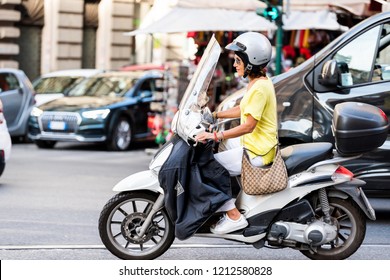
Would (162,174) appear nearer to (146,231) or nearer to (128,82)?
(146,231)

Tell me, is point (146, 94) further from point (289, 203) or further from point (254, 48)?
point (254, 48)

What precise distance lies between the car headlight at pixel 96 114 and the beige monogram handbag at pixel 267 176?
12.9 metres

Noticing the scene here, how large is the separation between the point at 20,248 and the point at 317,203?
2.32 m

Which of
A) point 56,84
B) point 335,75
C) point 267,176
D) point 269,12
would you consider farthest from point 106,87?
point 267,176

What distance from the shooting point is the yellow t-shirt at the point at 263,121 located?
7.45m

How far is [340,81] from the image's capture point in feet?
33.6

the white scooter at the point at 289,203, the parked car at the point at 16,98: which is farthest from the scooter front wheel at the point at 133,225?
the parked car at the point at 16,98

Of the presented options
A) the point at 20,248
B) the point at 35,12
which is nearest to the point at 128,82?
the point at 35,12

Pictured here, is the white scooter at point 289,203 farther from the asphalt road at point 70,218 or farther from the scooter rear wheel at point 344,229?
the asphalt road at point 70,218

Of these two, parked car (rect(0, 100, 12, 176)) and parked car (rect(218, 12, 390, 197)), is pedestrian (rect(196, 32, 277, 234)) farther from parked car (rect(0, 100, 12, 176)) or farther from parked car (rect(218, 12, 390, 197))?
parked car (rect(0, 100, 12, 176))

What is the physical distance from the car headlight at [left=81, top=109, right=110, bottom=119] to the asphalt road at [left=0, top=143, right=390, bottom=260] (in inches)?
79.0

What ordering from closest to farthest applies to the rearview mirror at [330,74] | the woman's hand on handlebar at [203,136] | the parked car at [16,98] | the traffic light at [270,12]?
the woman's hand on handlebar at [203,136] → the rearview mirror at [330,74] → the traffic light at [270,12] → the parked car at [16,98]

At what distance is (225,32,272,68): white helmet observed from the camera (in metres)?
7.43
